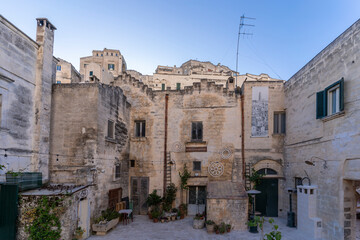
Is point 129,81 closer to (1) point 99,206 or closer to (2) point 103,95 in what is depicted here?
(2) point 103,95

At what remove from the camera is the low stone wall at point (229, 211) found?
1331 centimetres

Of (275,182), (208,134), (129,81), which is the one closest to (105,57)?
(129,81)

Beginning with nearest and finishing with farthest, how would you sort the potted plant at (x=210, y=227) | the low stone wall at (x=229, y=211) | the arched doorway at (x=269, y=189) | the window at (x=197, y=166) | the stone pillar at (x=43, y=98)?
1. the stone pillar at (x=43, y=98)
2. the potted plant at (x=210, y=227)
3. the low stone wall at (x=229, y=211)
4. the arched doorway at (x=269, y=189)
5. the window at (x=197, y=166)

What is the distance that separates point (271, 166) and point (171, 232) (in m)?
7.56

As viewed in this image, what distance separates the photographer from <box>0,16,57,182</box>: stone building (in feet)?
33.7

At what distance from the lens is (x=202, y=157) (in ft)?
56.2

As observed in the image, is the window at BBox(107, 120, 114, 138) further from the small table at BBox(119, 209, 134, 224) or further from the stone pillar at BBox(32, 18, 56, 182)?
the small table at BBox(119, 209, 134, 224)

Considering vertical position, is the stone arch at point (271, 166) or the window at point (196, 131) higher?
the window at point (196, 131)

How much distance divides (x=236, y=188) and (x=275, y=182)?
10.8ft

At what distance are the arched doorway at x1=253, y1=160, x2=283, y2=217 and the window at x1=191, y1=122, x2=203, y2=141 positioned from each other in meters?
4.26

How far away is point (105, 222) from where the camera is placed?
12.6m

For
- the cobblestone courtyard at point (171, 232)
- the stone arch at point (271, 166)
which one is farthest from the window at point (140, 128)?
the stone arch at point (271, 166)

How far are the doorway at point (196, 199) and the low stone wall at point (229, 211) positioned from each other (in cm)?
353

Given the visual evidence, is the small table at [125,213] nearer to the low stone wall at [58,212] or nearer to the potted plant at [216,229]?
the low stone wall at [58,212]
